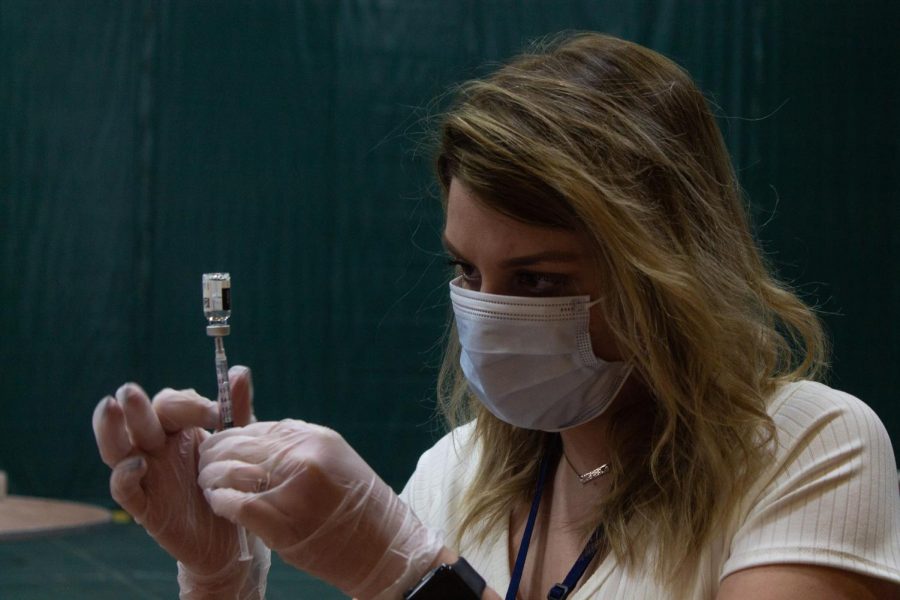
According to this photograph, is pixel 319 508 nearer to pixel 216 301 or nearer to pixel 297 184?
pixel 216 301

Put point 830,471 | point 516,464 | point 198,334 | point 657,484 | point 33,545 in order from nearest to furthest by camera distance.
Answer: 1. point 830,471
2. point 657,484
3. point 516,464
4. point 33,545
5. point 198,334

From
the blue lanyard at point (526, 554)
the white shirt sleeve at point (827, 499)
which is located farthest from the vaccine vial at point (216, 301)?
the white shirt sleeve at point (827, 499)

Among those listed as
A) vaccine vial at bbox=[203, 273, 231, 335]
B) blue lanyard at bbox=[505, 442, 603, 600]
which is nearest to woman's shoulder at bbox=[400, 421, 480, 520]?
blue lanyard at bbox=[505, 442, 603, 600]

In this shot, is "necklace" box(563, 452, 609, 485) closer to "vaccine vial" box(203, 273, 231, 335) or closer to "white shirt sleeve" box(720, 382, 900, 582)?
"white shirt sleeve" box(720, 382, 900, 582)

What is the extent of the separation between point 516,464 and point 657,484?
Answer: 27 cm

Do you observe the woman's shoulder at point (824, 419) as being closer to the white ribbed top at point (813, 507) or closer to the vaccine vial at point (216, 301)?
the white ribbed top at point (813, 507)

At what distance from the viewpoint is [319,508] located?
1.09m

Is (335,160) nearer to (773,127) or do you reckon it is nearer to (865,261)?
(773,127)

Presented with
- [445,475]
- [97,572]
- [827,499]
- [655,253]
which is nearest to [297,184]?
[97,572]

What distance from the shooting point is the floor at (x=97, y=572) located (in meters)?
3.58

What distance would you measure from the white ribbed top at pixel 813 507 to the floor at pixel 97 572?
2.73 m

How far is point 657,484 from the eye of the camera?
1264 mm

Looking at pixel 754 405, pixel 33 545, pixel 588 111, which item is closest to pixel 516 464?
pixel 754 405

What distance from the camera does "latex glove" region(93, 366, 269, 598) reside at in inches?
45.2
